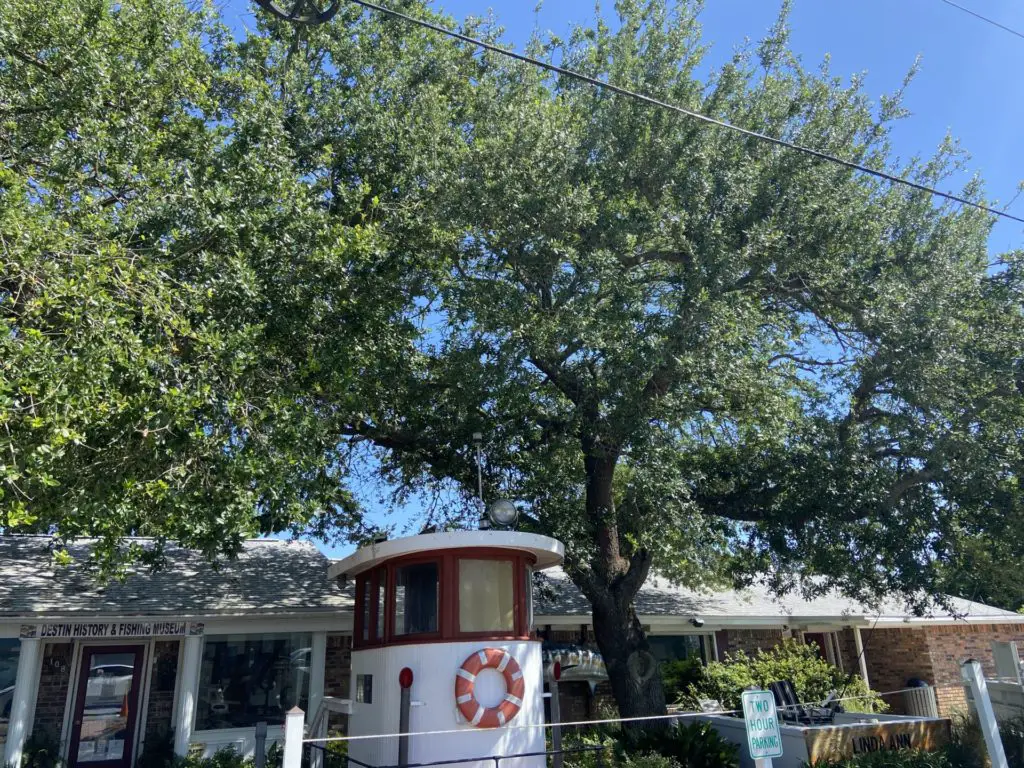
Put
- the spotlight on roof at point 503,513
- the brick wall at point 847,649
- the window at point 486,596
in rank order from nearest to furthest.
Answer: the window at point 486,596
the spotlight on roof at point 503,513
the brick wall at point 847,649

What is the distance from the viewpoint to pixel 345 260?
10.6 m

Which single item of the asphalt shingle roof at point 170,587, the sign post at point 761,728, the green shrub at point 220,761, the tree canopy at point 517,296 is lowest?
the green shrub at point 220,761

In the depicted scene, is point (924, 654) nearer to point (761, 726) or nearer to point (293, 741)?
point (761, 726)

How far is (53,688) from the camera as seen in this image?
12.8m

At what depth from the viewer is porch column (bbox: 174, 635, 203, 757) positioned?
40.2ft

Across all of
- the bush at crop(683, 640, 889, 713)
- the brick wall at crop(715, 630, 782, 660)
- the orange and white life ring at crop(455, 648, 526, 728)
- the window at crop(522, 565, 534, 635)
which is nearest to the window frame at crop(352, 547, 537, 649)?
the window at crop(522, 565, 534, 635)

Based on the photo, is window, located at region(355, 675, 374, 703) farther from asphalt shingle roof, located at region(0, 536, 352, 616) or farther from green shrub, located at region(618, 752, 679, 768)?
green shrub, located at region(618, 752, 679, 768)

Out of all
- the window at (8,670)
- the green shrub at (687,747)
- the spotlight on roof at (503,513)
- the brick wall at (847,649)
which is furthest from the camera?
the brick wall at (847,649)

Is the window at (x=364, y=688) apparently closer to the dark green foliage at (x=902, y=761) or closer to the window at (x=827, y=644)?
the dark green foliage at (x=902, y=761)

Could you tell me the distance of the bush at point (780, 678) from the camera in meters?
16.5

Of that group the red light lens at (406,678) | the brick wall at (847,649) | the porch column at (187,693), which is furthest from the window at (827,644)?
the porch column at (187,693)

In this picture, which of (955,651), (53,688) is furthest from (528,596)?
(955,651)

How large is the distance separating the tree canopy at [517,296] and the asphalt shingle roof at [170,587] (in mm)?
1258

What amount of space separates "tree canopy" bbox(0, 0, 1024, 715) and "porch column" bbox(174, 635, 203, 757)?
2838mm
